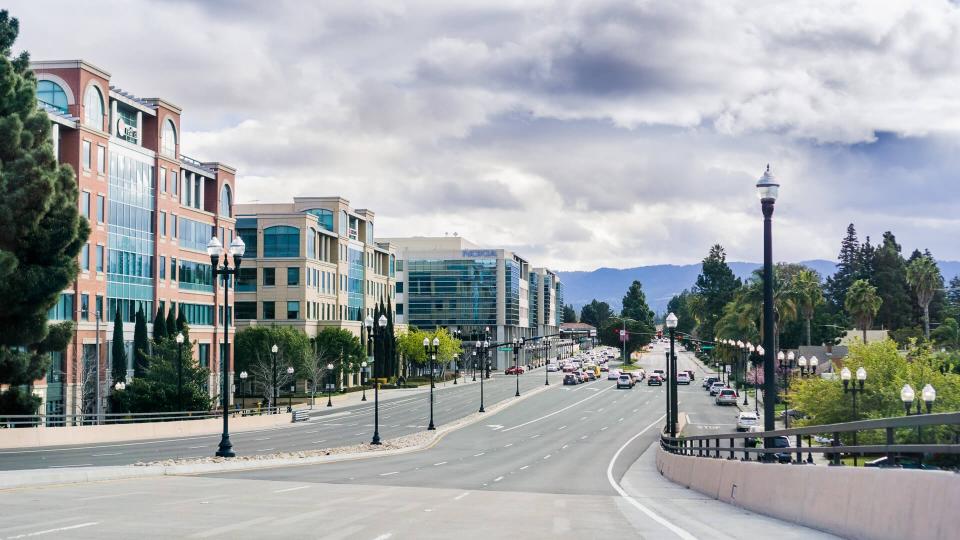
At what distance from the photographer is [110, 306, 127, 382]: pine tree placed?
68.0 m

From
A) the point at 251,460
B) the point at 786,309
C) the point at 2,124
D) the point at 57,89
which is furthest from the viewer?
the point at 786,309

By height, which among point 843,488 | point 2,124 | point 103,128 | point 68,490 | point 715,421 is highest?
point 103,128

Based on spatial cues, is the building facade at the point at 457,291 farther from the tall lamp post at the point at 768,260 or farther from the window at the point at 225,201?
the tall lamp post at the point at 768,260

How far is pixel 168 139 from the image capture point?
79875 millimetres

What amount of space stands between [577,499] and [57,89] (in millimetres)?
56695

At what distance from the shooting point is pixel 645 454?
51719 millimetres

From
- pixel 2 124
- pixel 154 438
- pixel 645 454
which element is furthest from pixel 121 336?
pixel 645 454

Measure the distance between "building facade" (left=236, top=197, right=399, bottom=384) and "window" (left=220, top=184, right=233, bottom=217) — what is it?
16860 millimetres

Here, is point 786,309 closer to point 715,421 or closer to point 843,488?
point 715,421

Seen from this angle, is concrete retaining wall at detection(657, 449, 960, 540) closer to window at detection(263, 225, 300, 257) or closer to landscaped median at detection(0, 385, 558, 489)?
landscaped median at detection(0, 385, 558, 489)

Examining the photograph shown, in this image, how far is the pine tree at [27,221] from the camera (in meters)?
40.8

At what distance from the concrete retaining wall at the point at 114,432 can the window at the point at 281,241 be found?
42.7m

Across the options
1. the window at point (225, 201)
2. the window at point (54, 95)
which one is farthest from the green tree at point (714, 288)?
the window at point (54, 95)

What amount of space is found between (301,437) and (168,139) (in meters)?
34.1
